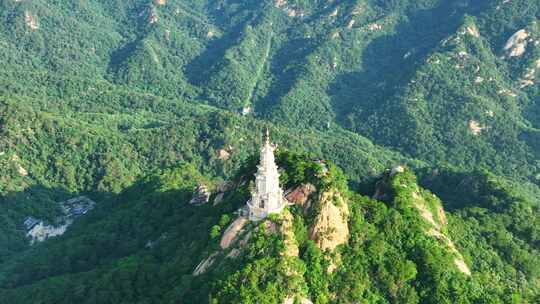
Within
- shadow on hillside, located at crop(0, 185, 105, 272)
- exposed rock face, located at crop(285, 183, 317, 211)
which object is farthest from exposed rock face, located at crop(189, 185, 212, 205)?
shadow on hillside, located at crop(0, 185, 105, 272)

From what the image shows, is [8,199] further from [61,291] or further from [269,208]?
[269,208]

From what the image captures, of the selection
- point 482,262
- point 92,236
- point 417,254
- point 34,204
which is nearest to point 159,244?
point 92,236

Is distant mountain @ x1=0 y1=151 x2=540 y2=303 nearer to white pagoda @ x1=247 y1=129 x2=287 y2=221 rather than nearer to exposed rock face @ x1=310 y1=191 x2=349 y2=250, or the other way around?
exposed rock face @ x1=310 y1=191 x2=349 y2=250

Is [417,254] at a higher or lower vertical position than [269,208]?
lower

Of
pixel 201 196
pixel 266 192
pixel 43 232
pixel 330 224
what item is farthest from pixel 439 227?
pixel 43 232

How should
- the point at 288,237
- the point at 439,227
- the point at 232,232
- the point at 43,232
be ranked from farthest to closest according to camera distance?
the point at 43,232
the point at 439,227
the point at 232,232
the point at 288,237

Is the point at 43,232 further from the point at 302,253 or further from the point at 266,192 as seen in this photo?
the point at 302,253

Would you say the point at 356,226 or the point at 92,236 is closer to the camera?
the point at 356,226
